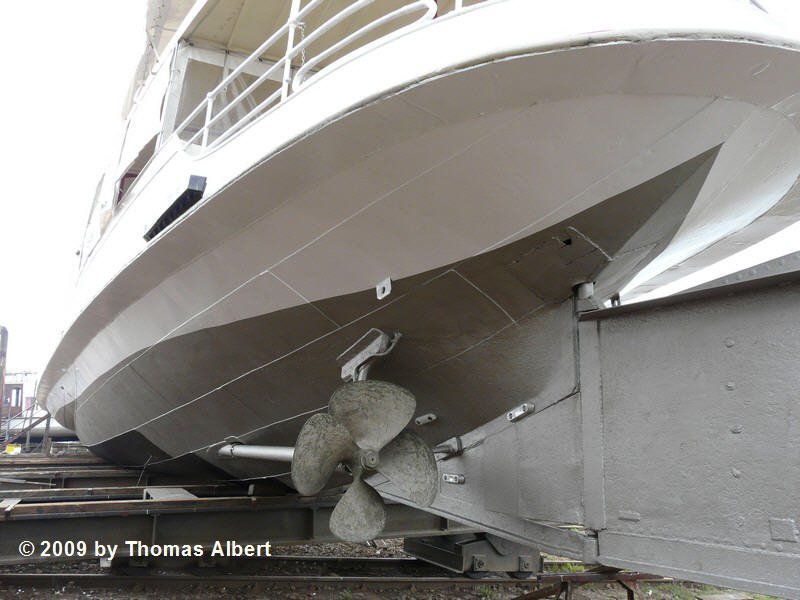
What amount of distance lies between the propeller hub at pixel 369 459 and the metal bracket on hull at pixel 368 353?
42cm

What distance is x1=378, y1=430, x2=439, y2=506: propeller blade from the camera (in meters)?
3.58

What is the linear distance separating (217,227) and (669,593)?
226 inches

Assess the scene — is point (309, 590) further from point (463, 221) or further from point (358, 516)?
point (463, 221)

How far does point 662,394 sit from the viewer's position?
121 inches

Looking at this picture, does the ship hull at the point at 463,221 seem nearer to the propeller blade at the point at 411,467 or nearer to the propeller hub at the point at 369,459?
the propeller blade at the point at 411,467

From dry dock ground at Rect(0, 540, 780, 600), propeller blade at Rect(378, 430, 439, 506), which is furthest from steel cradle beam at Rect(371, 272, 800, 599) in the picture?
dry dock ground at Rect(0, 540, 780, 600)

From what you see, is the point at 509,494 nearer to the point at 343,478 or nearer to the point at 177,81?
the point at 343,478

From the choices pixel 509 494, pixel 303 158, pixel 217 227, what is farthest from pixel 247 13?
pixel 509 494

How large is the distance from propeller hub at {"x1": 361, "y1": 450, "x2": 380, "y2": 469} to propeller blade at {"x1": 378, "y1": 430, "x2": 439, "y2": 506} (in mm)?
46

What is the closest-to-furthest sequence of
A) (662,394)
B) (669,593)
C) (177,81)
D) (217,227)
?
(662,394)
(217,227)
(177,81)
(669,593)

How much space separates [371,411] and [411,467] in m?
0.41

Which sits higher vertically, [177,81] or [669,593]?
[177,81]

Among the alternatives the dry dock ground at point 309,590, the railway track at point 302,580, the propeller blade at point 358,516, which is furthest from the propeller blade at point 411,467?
the dry dock ground at point 309,590

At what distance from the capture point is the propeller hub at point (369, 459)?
11.7 feet
